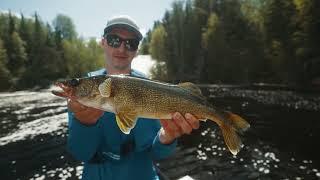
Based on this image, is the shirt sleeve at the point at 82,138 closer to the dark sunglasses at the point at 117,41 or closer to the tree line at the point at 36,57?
the dark sunglasses at the point at 117,41

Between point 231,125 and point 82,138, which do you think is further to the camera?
point 231,125

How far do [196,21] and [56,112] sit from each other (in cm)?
6285

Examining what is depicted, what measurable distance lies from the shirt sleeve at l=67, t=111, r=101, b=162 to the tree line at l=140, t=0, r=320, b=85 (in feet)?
176

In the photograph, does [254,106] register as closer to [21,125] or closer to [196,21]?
[21,125]

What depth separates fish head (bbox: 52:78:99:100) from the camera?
14.0ft

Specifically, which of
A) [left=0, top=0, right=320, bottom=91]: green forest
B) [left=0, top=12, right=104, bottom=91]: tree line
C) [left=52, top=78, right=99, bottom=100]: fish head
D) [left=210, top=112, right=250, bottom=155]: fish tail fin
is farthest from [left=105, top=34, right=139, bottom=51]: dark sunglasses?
[left=0, top=12, right=104, bottom=91]: tree line

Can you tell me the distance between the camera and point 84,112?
432cm

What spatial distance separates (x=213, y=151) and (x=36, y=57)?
87835 mm

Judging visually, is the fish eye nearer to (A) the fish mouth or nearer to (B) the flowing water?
(A) the fish mouth

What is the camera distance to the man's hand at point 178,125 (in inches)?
179

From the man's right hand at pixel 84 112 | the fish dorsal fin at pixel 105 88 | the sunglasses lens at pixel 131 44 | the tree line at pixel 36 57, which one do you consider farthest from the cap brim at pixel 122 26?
the tree line at pixel 36 57

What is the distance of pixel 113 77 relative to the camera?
4.30 meters

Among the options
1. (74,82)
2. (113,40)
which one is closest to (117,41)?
(113,40)

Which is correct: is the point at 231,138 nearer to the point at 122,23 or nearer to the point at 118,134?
the point at 118,134
